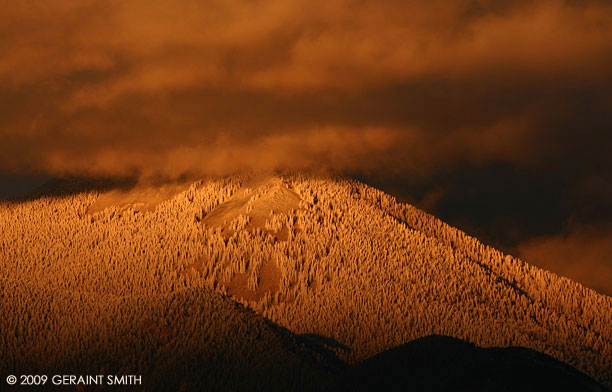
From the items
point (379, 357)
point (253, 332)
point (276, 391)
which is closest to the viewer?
point (379, 357)

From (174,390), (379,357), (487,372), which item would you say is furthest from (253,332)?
(487,372)

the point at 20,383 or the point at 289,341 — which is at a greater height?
the point at 289,341

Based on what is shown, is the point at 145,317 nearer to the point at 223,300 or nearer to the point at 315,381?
the point at 223,300

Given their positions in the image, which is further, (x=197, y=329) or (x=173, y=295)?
(x=173, y=295)

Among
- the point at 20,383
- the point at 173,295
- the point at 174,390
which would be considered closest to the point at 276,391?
the point at 174,390

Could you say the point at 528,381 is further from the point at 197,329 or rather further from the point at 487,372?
the point at 197,329

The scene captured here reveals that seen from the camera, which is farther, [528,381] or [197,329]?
[197,329]

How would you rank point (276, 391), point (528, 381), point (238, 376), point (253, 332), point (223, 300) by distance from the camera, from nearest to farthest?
point (528, 381), point (276, 391), point (238, 376), point (253, 332), point (223, 300)

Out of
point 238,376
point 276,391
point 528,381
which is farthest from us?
point 238,376

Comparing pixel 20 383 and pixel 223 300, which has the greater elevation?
pixel 223 300
